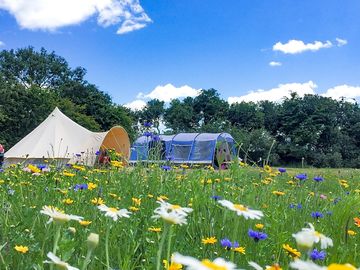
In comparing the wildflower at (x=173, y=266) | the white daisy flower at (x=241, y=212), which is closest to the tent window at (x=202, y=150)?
the wildflower at (x=173, y=266)

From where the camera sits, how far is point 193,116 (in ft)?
143

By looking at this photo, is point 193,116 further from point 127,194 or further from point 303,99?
point 127,194

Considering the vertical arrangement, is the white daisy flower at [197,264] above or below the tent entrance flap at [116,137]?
below

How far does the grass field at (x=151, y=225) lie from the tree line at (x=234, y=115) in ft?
72.2

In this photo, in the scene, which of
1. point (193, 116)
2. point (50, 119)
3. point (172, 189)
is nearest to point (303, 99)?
point (193, 116)

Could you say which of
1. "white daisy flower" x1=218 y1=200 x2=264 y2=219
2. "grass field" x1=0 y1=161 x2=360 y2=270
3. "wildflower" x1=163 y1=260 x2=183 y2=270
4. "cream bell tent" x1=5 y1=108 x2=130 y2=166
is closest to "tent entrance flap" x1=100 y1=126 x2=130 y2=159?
"cream bell tent" x1=5 y1=108 x2=130 y2=166

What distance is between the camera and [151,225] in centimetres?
189

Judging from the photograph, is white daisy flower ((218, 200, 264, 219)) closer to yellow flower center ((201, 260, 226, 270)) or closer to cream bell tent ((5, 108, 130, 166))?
yellow flower center ((201, 260, 226, 270))

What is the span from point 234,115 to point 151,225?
41.6 meters

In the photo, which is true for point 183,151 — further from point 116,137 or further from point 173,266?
point 173,266

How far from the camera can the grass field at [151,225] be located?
1.39 metres

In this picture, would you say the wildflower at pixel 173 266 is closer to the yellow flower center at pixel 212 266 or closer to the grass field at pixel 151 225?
the grass field at pixel 151 225

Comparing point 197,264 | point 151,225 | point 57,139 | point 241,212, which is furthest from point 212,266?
point 57,139

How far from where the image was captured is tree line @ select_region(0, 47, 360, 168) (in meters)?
31.9
